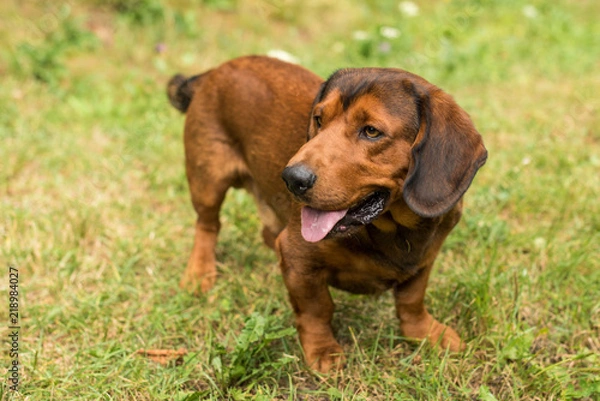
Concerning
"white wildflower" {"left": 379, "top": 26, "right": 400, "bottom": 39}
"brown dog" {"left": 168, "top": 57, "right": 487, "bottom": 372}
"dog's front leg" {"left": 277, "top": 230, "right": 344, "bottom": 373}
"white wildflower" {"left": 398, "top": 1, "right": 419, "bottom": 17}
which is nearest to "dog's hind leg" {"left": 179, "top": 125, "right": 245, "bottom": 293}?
"brown dog" {"left": 168, "top": 57, "right": 487, "bottom": 372}

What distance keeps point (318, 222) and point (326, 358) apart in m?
0.82

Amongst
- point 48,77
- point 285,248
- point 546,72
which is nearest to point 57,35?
Answer: point 48,77

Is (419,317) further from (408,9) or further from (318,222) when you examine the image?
(408,9)

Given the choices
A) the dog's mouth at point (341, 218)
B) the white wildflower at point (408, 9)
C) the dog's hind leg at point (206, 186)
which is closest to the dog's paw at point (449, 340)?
the dog's mouth at point (341, 218)

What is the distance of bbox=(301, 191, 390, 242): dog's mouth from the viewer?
272 centimetres

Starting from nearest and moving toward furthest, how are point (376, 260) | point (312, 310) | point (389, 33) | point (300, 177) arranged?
1. point (300, 177)
2. point (376, 260)
3. point (312, 310)
4. point (389, 33)

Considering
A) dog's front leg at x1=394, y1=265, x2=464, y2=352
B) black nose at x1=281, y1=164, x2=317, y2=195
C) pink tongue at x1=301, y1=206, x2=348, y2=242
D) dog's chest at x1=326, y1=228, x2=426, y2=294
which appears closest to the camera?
black nose at x1=281, y1=164, x2=317, y2=195

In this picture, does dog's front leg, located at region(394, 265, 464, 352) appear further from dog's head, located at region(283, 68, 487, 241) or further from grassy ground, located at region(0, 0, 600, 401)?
dog's head, located at region(283, 68, 487, 241)

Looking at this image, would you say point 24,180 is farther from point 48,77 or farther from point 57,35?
point 57,35

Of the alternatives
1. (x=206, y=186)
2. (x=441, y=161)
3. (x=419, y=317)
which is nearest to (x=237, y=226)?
(x=206, y=186)

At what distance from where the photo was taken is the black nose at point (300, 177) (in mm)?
2596

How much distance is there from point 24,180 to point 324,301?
9.38 ft

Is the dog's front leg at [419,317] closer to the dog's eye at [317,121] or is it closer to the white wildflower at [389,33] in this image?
the dog's eye at [317,121]

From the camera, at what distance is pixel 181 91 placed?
4258mm
